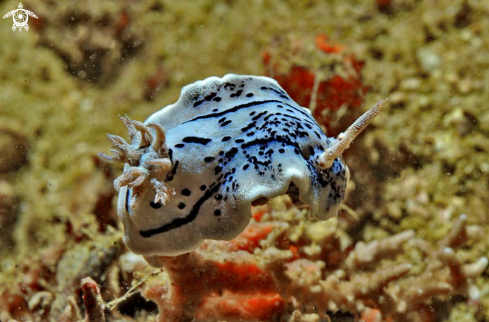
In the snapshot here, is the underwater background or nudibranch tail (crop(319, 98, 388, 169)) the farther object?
the underwater background

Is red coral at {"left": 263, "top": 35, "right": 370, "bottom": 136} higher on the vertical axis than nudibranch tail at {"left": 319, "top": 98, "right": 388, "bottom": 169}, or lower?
higher

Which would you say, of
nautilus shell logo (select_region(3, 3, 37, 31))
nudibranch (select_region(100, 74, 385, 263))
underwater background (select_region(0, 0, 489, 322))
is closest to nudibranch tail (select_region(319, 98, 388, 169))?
nudibranch (select_region(100, 74, 385, 263))

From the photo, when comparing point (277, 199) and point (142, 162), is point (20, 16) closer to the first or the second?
point (142, 162)

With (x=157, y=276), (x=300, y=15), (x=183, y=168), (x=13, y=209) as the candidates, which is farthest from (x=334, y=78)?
(x=13, y=209)

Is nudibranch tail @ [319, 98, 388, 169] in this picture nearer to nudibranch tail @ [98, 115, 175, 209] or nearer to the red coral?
nudibranch tail @ [98, 115, 175, 209]

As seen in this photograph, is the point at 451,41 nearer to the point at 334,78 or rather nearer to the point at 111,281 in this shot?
the point at 334,78

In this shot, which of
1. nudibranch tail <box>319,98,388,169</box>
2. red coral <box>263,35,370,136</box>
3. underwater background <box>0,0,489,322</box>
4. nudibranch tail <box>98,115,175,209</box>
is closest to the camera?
nudibranch tail <box>98,115,175,209</box>

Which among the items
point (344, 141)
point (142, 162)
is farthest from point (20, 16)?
point (344, 141)
